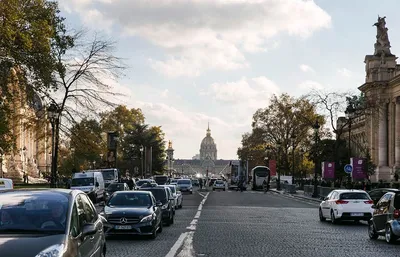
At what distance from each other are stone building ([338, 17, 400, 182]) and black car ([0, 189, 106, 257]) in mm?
84094

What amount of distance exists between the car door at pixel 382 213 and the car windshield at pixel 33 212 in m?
12.8

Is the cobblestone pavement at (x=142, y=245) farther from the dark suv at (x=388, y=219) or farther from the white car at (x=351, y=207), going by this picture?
the white car at (x=351, y=207)

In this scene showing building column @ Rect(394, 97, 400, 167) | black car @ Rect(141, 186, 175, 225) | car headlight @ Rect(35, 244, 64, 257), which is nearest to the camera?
car headlight @ Rect(35, 244, 64, 257)

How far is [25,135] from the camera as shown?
102625 mm

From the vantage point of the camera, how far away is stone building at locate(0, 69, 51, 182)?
34281 mm

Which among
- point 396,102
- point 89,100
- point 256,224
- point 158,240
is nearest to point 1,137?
point 89,100

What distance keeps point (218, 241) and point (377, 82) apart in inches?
3162

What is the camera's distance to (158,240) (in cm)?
2044

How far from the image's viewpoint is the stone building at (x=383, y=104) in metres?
93.8

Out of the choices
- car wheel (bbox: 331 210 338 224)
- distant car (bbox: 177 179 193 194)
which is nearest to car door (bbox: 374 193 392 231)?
car wheel (bbox: 331 210 338 224)

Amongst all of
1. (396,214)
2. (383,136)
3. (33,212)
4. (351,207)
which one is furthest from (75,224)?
(383,136)

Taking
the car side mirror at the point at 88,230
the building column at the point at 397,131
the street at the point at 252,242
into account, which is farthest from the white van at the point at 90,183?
the building column at the point at 397,131

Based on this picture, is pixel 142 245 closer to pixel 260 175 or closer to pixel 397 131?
pixel 397 131

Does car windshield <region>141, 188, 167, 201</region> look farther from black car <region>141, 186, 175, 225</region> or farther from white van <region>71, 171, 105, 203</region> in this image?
white van <region>71, 171, 105, 203</region>
